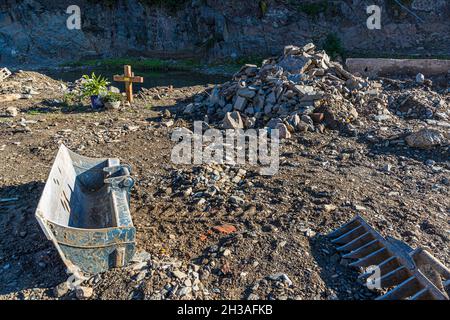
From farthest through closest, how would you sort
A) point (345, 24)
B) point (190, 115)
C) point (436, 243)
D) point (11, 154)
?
point (345, 24)
point (190, 115)
point (11, 154)
point (436, 243)

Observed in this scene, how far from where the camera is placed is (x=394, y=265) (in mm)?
3574

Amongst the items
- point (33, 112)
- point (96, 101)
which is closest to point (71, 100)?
point (96, 101)

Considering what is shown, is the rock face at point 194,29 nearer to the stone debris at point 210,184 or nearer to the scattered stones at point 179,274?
the stone debris at point 210,184

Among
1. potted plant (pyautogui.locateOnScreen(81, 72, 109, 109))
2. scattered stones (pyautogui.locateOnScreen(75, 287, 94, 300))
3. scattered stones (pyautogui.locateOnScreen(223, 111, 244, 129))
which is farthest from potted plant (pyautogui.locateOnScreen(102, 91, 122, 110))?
scattered stones (pyautogui.locateOnScreen(75, 287, 94, 300))

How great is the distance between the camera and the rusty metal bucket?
138 inches

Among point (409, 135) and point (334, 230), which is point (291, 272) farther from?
point (409, 135)

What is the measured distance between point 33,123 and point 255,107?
4523mm

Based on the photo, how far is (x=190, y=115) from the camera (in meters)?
8.97

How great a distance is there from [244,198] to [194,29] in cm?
1585

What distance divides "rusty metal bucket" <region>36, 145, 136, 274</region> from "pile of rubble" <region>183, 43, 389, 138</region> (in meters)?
3.29

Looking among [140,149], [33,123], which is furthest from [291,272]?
[33,123]

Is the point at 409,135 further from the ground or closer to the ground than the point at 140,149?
further from the ground

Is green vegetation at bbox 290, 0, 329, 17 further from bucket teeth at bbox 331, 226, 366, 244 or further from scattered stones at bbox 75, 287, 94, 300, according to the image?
scattered stones at bbox 75, 287, 94, 300

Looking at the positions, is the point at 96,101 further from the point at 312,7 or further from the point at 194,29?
the point at 312,7
